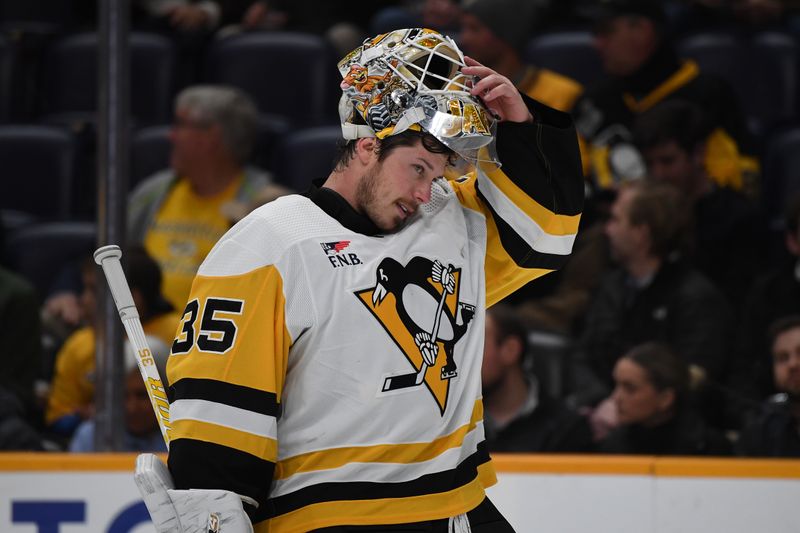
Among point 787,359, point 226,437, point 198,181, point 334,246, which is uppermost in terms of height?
point 334,246

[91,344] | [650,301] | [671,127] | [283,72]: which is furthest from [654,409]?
[283,72]

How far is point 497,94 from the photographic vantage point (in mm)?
2086

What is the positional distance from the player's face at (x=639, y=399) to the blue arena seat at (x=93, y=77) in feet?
8.18

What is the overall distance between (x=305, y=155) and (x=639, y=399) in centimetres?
164

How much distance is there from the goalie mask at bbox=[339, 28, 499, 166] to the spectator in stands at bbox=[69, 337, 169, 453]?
1649 millimetres

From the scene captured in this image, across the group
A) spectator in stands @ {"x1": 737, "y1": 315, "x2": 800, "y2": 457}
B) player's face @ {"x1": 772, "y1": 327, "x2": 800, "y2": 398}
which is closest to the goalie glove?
spectator in stands @ {"x1": 737, "y1": 315, "x2": 800, "y2": 457}

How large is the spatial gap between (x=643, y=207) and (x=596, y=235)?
236 mm

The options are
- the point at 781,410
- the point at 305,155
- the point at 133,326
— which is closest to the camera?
the point at 133,326

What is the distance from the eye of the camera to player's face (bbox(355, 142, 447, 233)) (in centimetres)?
204

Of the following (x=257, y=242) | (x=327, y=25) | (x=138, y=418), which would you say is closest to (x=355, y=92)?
(x=257, y=242)

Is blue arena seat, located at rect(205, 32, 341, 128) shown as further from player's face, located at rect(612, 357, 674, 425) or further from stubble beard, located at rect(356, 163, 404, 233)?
stubble beard, located at rect(356, 163, 404, 233)

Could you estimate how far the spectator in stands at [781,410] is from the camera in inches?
132

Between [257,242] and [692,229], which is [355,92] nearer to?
[257,242]

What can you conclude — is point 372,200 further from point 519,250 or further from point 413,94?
point 519,250
